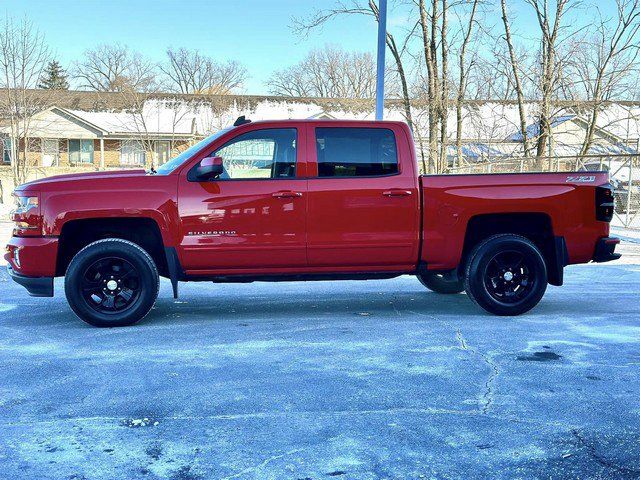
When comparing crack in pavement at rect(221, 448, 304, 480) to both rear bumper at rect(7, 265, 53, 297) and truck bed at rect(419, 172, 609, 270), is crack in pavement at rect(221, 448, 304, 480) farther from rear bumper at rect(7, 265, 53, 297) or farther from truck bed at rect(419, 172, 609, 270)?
rear bumper at rect(7, 265, 53, 297)

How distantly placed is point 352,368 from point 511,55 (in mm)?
23430

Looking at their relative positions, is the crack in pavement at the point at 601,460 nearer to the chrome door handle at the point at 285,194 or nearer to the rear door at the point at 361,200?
the rear door at the point at 361,200

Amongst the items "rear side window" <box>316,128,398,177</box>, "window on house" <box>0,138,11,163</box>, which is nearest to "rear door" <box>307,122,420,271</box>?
"rear side window" <box>316,128,398,177</box>

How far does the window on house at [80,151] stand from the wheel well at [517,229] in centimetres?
4072

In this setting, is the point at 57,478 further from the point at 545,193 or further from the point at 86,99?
the point at 86,99

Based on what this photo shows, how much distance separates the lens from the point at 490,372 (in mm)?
4547

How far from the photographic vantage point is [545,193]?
6.45 m

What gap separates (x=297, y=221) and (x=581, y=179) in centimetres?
291

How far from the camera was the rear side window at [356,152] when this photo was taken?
6340mm

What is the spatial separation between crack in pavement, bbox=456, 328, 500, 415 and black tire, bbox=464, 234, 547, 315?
2.41 ft

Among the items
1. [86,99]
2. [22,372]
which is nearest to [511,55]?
[22,372]

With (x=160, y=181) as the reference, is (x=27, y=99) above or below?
above

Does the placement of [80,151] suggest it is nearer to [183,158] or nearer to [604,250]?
[183,158]

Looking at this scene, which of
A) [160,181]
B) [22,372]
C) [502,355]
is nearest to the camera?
[22,372]
